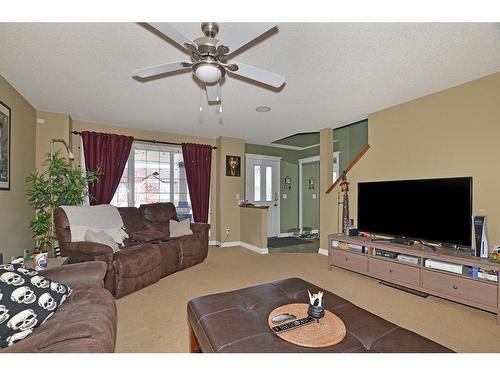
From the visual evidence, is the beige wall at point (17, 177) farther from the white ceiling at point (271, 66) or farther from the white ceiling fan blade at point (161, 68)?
the white ceiling fan blade at point (161, 68)

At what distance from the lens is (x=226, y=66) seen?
1678 mm

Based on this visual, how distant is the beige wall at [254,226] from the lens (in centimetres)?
477

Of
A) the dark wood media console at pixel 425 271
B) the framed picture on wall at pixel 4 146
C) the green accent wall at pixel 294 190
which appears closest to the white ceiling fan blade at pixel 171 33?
the framed picture on wall at pixel 4 146

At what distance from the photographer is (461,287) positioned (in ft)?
7.60

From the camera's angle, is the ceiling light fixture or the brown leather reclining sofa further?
the ceiling light fixture

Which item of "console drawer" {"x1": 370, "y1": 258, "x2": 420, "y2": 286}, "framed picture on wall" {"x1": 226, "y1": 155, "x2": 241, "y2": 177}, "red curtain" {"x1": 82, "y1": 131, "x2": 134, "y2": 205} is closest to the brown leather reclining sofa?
"red curtain" {"x1": 82, "y1": 131, "x2": 134, "y2": 205}

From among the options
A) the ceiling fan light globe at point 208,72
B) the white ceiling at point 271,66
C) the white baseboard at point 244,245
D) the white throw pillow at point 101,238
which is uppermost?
the white ceiling at point 271,66

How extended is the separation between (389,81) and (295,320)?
8.58 feet

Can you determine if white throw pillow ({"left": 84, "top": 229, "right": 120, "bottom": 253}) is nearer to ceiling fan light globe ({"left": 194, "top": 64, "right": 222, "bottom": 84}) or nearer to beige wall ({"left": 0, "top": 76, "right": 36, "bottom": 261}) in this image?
beige wall ({"left": 0, "top": 76, "right": 36, "bottom": 261})

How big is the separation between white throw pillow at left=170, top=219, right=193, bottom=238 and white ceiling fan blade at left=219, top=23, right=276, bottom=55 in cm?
298

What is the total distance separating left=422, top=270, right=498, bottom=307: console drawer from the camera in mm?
2158

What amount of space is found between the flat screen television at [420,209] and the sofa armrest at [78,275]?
317 centimetres

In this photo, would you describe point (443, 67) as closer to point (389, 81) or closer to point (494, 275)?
point (389, 81)
